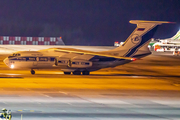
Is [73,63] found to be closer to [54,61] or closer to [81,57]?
[81,57]

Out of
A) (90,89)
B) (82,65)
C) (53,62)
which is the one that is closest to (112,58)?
(82,65)

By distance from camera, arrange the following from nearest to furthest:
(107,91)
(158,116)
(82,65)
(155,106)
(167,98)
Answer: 1. (158,116)
2. (155,106)
3. (167,98)
4. (107,91)
5. (82,65)

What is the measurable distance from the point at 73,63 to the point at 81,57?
1049 millimetres

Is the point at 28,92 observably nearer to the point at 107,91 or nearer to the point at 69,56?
the point at 107,91

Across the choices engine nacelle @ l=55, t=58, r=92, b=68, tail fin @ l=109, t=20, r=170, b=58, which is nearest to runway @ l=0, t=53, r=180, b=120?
engine nacelle @ l=55, t=58, r=92, b=68

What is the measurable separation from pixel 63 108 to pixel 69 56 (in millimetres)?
13380

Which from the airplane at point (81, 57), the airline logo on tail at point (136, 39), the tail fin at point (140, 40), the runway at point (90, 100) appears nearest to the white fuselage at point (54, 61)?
the airplane at point (81, 57)

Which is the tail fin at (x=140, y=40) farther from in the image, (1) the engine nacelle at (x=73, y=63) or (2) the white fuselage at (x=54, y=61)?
(1) the engine nacelle at (x=73, y=63)

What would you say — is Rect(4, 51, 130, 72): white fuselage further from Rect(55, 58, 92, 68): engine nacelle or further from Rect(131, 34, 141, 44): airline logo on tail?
Rect(131, 34, 141, 44): airline logo on tail

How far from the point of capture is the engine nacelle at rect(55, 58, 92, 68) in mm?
25219

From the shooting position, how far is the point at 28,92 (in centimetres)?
1652

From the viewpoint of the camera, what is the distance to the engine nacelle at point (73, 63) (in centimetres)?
2522

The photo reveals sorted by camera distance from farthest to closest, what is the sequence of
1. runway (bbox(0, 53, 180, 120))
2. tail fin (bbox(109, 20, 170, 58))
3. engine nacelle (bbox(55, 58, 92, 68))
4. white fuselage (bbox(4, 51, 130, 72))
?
tail fin (bbox(109, 20, 170, 58))
white fuselage (bbox(4, 51, 130, 72))
engine nacelle (bbox(55, 58, 92, 68))
runway (bbox(0, 53, 180, 120))

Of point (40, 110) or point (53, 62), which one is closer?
point (40, 110)
